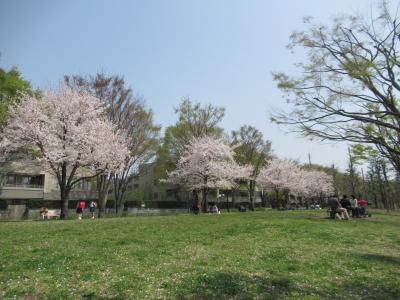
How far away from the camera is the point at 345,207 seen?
88.8ft

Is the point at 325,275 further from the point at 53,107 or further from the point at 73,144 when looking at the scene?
the point at 53,107

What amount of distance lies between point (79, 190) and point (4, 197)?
1294 cm

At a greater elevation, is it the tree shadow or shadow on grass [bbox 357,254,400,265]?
the tree shadow

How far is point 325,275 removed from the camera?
9008 millimetres

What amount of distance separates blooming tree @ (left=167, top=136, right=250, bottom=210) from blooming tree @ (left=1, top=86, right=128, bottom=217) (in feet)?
42.9

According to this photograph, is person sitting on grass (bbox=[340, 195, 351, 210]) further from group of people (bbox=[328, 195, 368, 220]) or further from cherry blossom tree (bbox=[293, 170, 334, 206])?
cherry blossom tree (bbox=[293, 170, 334, 206])

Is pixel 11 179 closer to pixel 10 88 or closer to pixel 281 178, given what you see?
pixel 10 88

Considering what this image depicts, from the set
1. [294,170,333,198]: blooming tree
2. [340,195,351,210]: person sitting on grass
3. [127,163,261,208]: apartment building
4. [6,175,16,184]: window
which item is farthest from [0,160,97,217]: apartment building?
[294,170,333,198]: blooming tree

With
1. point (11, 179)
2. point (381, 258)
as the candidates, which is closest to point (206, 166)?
point (11, 179)

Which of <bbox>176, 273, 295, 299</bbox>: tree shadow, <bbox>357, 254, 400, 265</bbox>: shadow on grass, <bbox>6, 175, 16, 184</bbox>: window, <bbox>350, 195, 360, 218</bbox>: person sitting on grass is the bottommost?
<bbox>357, 254, 400, 265</bbox>: shadow on grass

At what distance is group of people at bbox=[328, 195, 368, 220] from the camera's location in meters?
23.8

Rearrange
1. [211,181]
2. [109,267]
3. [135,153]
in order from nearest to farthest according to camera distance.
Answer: [109,267] < [135,153] < [211,181]

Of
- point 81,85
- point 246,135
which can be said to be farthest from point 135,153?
point 246,135

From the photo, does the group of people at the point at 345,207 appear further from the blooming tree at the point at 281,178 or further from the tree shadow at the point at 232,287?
the blooming tree at the point at 281,178
